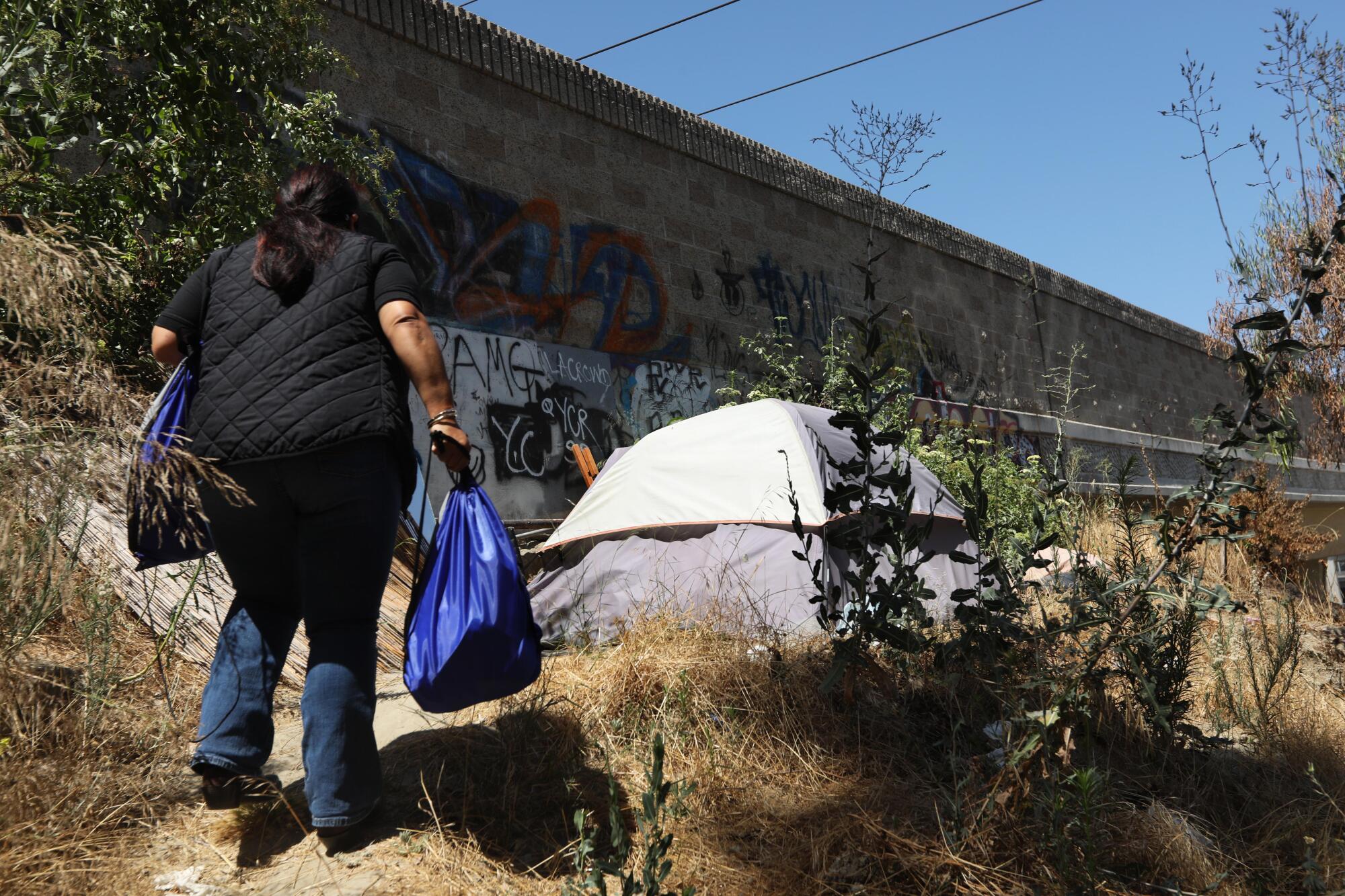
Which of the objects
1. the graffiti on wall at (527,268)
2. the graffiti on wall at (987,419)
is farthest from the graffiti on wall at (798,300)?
the graffiti on wall at (527,268)

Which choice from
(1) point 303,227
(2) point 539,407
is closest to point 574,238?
(2) point 539,407

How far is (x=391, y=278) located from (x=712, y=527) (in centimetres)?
263

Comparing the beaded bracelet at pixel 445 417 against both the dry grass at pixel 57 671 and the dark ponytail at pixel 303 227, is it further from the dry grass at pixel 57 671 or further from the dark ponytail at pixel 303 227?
the dry grass at pixel 57 671

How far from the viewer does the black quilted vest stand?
230 cm

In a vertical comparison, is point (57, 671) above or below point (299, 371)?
below

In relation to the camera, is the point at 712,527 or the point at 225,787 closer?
the point at 225,787

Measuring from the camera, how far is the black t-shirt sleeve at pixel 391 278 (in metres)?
2.43

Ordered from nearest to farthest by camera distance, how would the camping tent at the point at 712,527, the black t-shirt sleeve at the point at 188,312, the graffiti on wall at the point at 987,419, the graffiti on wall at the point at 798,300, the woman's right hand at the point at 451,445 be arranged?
the woman's right hand at the point at 451,445 → the black t-shirt sleeve at the point at 188,312 → the camping tent at the point at 712,527 → the graffiti on wall at the point at 798,300 → the graffiti on wall at the point at 987,419

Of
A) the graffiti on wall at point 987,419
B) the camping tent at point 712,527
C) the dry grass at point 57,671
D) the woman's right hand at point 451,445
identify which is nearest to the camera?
the dry grass at point 57,671

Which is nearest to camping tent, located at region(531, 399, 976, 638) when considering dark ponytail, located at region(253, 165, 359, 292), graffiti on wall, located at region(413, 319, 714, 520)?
graffiti on wall, located at region(413, 319, 714, 520)

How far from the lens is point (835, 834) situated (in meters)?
2.38

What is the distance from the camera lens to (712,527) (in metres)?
4.82

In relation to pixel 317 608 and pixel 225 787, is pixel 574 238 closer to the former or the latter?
pixel 317 608

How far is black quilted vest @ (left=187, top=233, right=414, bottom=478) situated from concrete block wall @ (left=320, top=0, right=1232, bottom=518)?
136 inches
